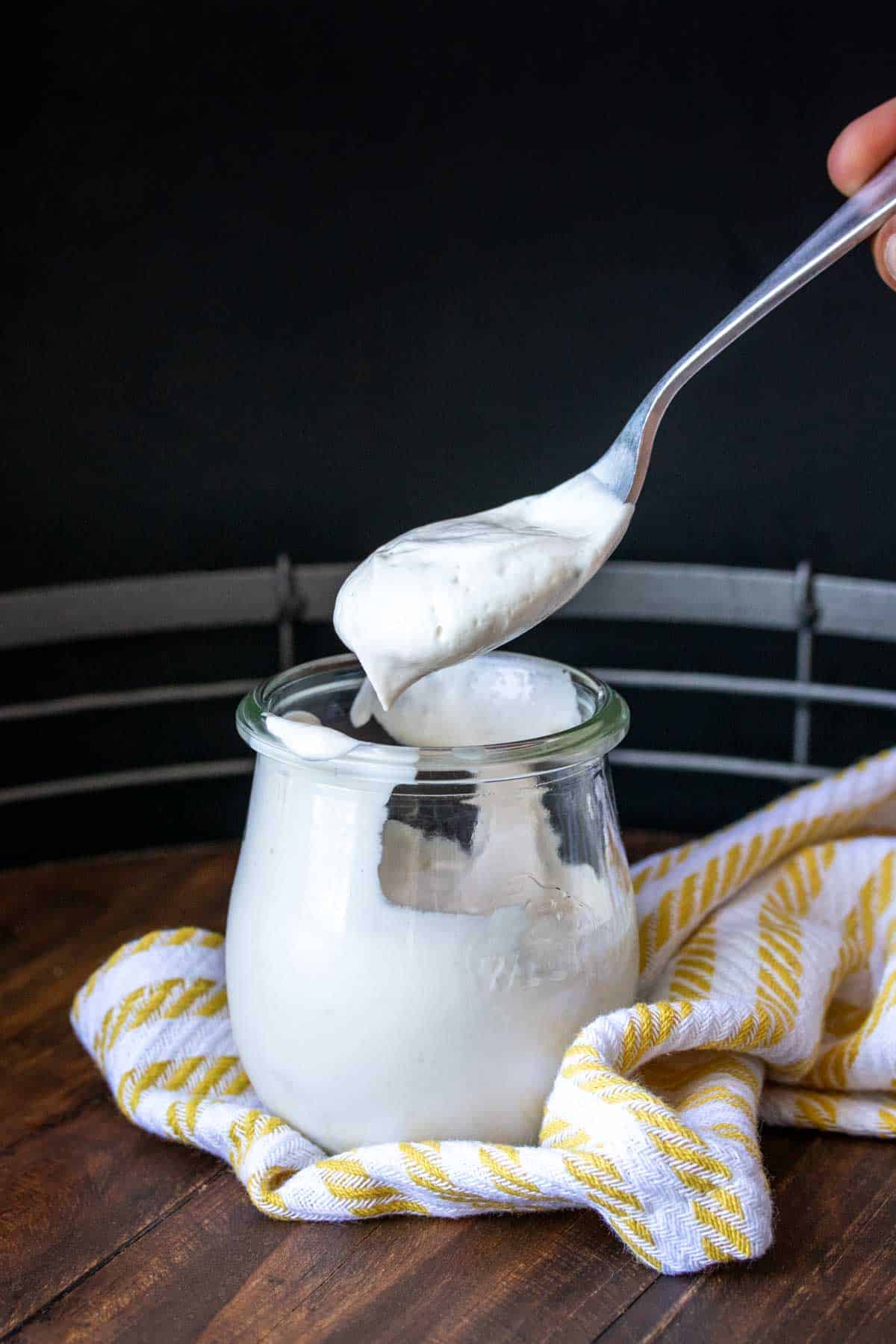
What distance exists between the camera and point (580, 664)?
1.46 meters

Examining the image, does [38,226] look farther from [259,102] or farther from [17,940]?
[17,940]

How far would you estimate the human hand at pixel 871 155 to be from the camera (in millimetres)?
810

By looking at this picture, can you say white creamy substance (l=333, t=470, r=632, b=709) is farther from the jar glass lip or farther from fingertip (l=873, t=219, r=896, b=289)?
fingertip (l=873, t=219, r=896, b=289)

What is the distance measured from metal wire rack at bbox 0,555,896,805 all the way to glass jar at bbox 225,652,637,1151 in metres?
0.49

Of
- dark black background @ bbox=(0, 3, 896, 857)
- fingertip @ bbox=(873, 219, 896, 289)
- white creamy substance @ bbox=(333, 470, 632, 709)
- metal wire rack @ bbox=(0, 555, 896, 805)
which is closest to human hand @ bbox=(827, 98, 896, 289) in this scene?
fingertip @ bbox=(873, 219, 896, 289)

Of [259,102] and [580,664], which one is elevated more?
[259,102]

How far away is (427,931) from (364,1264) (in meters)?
0.15

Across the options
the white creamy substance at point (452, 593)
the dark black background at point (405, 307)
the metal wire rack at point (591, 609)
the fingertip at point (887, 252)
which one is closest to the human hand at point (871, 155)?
the fingertip at point (887, 252)

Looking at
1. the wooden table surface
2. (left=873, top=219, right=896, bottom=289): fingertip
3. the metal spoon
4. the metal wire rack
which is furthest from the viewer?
the metal wire rack

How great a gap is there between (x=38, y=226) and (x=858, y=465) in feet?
2.67

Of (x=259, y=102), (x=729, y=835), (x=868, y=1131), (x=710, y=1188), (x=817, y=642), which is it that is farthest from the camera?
(x=817, y=642)

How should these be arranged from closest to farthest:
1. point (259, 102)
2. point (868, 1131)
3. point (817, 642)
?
point (868, 1131) < point (259, 102) < point (817, 642)

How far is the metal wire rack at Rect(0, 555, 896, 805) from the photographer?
117cm

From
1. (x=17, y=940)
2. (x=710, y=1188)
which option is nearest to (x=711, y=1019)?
(x=710, y=1188)
